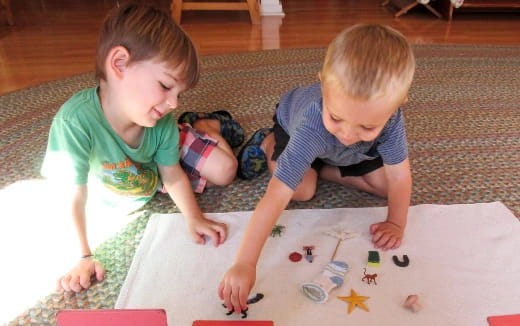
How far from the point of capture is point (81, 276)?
2.29 ft

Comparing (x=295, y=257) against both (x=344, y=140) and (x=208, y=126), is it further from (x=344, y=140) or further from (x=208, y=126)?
(x=208, y=126)

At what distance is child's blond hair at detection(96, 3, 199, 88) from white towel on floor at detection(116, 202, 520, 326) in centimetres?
30

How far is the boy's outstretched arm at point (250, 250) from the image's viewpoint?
23.3 inches

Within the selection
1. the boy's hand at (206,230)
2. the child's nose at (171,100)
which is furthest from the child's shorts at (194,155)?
the child's nose at (171,100)

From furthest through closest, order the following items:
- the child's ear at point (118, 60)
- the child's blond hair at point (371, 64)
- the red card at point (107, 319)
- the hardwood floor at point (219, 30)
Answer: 1. the hardwood floor at point (219, 30)
2. the child's ear at point (118, 60)
3. the child's blond hair at point (371, 64)
4. the red card at point (107, 319)

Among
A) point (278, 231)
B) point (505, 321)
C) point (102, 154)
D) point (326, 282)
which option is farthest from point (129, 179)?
point (505, 321)

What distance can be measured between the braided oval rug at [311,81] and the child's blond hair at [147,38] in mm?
322

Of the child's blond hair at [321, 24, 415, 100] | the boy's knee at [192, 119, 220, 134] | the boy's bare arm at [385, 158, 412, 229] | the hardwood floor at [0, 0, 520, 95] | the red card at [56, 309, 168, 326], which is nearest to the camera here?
the red card at [56, 309, 168, 326]

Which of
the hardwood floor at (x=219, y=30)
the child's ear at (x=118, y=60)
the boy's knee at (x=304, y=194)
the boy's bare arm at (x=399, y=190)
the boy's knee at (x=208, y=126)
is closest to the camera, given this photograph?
the child's ear at (x=118, y=60)

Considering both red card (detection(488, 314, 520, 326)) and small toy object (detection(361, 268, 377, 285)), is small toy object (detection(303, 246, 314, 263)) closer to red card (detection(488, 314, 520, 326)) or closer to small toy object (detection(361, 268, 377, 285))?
small toy object (detection(361, 268, 377, 285))

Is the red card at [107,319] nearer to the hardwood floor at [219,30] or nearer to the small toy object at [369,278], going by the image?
the small toy object at [369,278]

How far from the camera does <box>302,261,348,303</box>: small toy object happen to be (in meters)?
0.66

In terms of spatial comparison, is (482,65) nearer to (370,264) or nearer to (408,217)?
(408,217)

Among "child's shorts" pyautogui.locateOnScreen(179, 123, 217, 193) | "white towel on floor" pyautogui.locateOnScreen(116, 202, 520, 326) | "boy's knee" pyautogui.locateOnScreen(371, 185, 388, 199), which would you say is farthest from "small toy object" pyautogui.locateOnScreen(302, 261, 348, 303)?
"child's shorts" pyautogui.locateOnScreen(179, 123, 217, 193)
